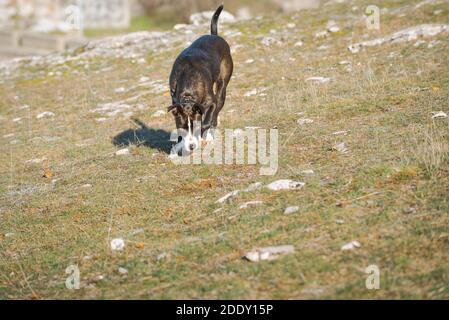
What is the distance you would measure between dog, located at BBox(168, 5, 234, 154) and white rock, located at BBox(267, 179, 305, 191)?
2140 mm

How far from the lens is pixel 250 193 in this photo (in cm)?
693

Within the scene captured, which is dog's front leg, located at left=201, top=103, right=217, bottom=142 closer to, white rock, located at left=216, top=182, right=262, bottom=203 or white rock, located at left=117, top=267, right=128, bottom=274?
white rock, located at left=216, top=182, right=262, bottom=203

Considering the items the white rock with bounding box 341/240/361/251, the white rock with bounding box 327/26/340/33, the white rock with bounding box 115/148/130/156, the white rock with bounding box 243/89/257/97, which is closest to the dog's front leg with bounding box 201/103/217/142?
the white rock with bounding box 115/148/130/156

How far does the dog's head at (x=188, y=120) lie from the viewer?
29.3ft

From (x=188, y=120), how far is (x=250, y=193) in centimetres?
244

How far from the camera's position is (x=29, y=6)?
46781mm

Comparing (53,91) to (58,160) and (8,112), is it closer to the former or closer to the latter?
(8,112)

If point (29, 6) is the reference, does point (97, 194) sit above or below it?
below

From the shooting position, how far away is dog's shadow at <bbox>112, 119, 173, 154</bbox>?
33.2 ft

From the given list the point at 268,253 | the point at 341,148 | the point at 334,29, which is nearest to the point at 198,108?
the point at 341,148

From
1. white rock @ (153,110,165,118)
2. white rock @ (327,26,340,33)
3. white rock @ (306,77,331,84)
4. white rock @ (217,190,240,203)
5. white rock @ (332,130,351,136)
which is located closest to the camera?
white rock @ (217,190,240,203)

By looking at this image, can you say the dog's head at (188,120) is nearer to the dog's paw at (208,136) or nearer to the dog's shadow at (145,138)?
the dog's paw at (208,136)
